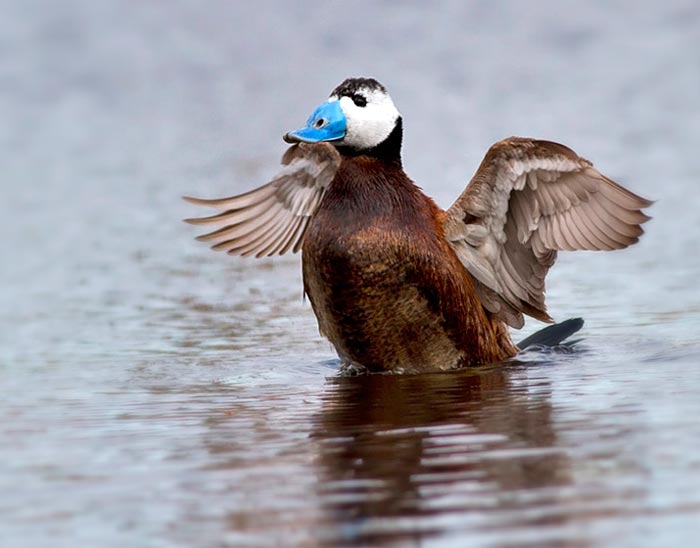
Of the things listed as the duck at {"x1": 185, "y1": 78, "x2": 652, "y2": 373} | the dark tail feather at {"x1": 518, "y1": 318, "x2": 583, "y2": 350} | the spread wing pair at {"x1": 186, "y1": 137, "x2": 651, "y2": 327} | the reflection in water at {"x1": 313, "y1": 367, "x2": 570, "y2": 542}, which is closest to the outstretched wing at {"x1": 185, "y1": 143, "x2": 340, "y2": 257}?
the spread wing pair at {"x1": 186, "y1": 137, "x2": 651, "y2": 327}

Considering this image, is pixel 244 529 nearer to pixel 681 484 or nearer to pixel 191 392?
pixel 681 484

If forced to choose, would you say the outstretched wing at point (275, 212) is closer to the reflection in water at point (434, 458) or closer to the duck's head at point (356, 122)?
the duck's head at point (356, 122)

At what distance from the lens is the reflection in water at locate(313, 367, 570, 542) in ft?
13.3

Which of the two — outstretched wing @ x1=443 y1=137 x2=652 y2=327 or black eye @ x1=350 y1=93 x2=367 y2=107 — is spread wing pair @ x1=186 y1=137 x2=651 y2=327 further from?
black eye @ x1=350 y1=93 x2=367 y2=107

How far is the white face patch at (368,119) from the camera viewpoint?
736 cm

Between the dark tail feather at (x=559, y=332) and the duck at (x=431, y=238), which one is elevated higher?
the duck at (x=431, y=238)

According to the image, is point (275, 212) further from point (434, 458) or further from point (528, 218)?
point (434, 458)

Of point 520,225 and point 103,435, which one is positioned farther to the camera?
point 520,225

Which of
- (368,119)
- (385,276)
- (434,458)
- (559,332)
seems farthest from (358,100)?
(434,458)

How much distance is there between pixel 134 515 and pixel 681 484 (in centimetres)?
166

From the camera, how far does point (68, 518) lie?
13.8ft

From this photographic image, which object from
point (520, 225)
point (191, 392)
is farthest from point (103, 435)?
point (520, 225)

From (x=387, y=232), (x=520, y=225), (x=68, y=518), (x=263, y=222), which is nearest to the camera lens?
(x=68, y=518)

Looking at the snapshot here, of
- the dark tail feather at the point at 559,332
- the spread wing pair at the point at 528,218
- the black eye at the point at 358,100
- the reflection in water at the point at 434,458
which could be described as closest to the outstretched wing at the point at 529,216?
the spread wing pair at the point at 528,218
